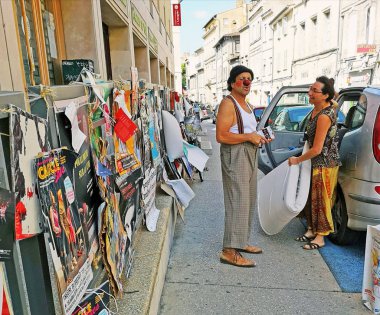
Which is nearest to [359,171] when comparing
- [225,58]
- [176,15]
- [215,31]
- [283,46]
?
[176,15]

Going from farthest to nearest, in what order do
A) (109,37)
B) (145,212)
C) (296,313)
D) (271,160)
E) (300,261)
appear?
(109,37) → (271,160) → (300,261) → (145,212) → (296,313)

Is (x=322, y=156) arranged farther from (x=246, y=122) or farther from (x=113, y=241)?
(x=113, y=241)

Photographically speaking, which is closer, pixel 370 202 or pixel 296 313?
pixel 296 313

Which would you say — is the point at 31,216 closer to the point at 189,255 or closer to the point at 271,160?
the point at 189,255

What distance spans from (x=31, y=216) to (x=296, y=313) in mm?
2204

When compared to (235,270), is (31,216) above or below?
above

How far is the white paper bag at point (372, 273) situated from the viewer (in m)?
2.47

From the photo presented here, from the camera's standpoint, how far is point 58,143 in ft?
4.82

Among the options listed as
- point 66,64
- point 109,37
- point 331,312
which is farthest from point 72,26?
point 331,312

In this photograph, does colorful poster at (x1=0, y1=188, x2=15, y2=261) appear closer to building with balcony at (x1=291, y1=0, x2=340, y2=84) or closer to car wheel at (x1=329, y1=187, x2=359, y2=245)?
car wheel at (x1=329, y1=187, x2=359, y2=245)

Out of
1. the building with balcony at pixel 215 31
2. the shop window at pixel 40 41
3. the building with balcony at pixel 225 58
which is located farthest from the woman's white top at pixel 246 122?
the building with balcony at pixel 215 31

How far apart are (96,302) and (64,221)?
0.61 metres

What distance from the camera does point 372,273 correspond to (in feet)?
8.30

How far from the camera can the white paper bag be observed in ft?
8.10
